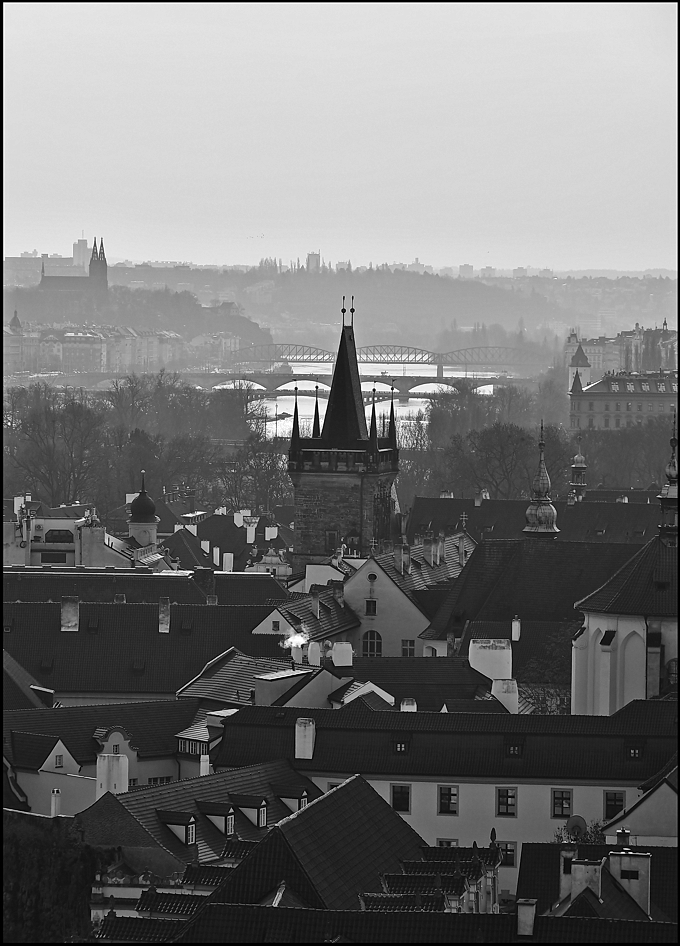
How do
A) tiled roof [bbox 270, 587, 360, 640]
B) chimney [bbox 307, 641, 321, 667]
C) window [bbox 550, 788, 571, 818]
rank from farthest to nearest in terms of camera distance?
tiled roof [bbox 270, 587, 360, 640] < chimney [bbox 307, 641, 321, 667] < window [bbox 550, 788, 571, 818]

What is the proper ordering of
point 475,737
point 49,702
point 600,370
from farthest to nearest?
point 600,370 → point 49,702 → point 475,737

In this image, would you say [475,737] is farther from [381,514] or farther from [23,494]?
[23,494]

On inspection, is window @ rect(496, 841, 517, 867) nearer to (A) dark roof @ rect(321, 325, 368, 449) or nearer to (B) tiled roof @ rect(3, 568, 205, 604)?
(B) tiled roof @ rect(3, 568, 205, 604)

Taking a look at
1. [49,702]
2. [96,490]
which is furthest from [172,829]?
[96,490]

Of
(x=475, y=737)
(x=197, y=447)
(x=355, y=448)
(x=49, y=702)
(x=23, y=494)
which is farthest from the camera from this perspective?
(x=197, y=447)

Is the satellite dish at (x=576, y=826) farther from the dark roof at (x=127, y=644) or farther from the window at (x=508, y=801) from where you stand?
the dark roof at (x=127, y=644)

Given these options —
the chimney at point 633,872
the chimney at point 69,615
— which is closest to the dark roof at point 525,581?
the chimney at point 69,615

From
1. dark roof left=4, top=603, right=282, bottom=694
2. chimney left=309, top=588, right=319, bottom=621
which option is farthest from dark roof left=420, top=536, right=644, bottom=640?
dark roof left=4, top=603, right=282, bottom=694
